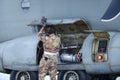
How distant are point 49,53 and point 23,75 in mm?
1510

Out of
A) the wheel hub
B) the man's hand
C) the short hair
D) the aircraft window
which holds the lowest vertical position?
the wheel hub

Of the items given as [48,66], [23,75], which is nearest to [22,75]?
[23,75]

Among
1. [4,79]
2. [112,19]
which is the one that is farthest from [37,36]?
[4,79]

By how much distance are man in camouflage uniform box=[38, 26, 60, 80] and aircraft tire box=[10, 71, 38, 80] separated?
0.87 metres

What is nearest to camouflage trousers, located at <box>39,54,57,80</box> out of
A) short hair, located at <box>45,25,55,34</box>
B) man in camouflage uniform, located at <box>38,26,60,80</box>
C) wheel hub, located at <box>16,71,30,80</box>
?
man in camouflage uniform, located at <box>38,26,60,80</box>

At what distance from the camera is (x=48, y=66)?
14.0 meters

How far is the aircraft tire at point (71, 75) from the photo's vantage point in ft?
47.4

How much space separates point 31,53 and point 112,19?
2.72 metres

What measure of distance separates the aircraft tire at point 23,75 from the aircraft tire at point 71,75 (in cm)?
72

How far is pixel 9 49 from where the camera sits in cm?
1523

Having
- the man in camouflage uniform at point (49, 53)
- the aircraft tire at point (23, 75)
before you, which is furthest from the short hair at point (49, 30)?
the aircraft tire at point (23, 75)

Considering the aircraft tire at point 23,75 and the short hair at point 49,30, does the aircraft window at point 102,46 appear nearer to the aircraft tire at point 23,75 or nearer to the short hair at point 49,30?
the short hair at point 49,30

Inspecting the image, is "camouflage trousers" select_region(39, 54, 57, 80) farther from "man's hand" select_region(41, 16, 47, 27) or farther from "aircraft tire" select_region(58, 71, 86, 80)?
"man's hand" select_region(41, 16, 47, 27)

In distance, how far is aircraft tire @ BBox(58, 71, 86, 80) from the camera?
569 inches
